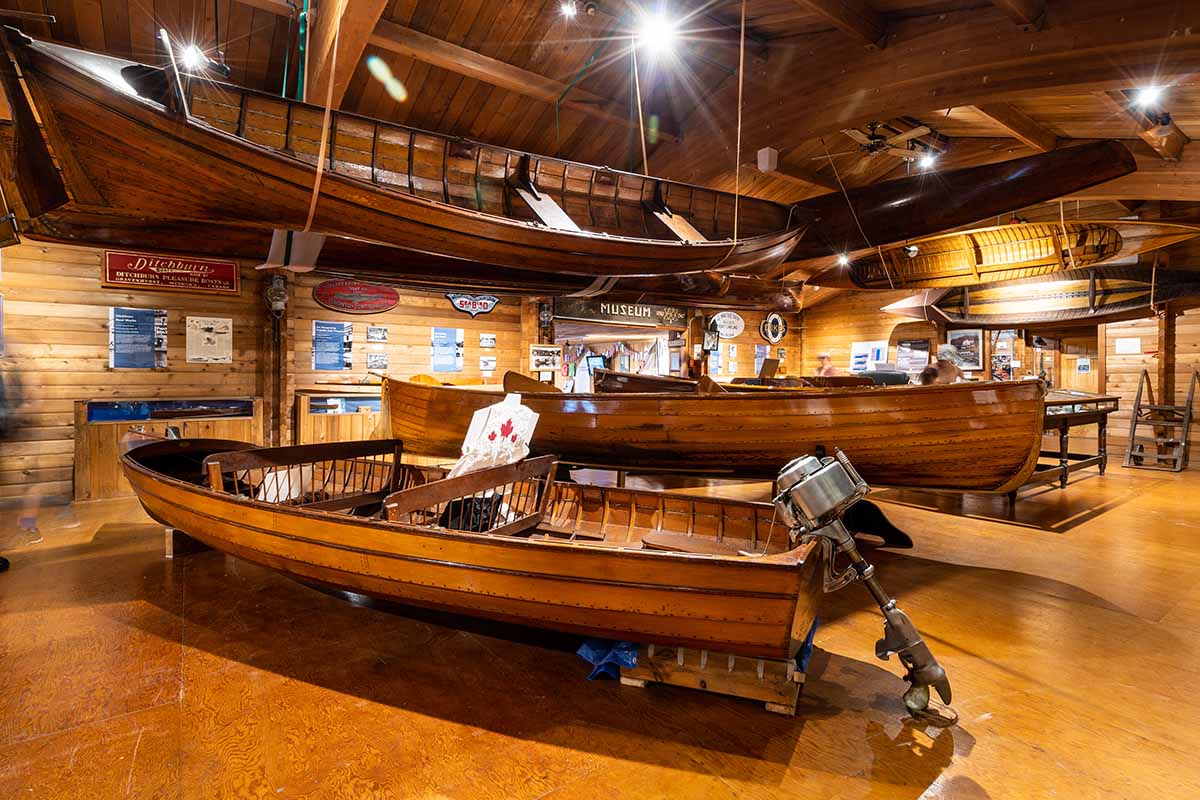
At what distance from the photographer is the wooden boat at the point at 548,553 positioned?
1721 mm

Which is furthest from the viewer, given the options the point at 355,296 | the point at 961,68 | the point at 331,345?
the point at 355,296

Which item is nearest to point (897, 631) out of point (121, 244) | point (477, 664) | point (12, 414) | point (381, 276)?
point (477, 664)

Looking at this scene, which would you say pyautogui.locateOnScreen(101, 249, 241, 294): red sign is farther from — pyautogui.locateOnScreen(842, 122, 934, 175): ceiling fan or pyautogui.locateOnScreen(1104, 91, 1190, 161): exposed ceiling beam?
pyautogui.locateOnScreen(1104, 91, 1190, 161): exposed ceiling beam

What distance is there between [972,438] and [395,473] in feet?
12.1

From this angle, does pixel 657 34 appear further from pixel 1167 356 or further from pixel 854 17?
pixel 1167 356

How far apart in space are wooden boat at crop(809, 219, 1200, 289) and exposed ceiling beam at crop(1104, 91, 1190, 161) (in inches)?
81.5

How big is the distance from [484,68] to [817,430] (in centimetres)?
409

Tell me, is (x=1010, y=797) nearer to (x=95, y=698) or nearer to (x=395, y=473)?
(x=95, y=698)

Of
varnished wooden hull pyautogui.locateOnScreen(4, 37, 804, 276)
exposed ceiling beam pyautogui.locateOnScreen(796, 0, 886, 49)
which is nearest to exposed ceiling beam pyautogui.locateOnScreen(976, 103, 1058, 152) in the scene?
exposed ceiling beam pyautogui.locateOnScreen(796, 0, 886, 49)

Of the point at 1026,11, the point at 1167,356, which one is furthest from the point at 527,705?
the point at 1167,356

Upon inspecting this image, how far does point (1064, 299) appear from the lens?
858 cm

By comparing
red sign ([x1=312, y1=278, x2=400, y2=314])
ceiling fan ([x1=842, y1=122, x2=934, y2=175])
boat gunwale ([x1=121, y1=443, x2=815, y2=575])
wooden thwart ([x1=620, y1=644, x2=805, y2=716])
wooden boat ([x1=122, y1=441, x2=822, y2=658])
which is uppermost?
ceiling fan ([x1=842, y1=122, x2=934, y2=175])

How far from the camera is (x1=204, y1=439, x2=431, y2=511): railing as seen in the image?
3.21 m

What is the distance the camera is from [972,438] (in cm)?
311
